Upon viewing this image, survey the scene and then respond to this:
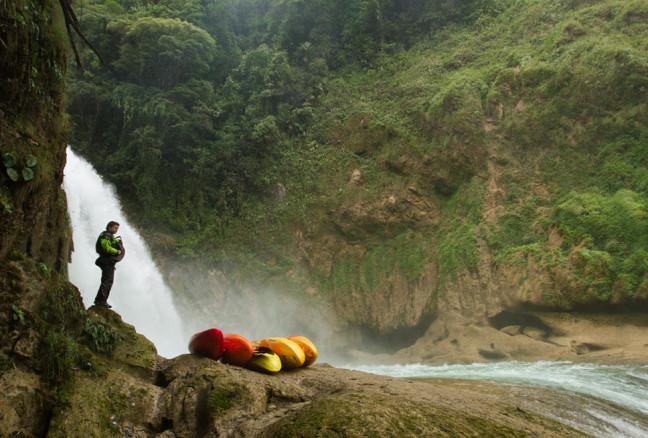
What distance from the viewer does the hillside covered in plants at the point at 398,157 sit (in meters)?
15.6

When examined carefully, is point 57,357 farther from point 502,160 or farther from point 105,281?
point 502,160

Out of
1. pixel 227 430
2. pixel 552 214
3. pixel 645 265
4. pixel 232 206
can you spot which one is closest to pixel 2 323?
pixel 227 430

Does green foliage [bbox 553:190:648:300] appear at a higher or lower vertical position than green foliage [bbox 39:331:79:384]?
higher

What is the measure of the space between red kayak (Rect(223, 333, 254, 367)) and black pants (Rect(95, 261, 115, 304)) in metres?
2.07

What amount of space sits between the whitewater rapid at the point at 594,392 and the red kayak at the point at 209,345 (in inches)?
144

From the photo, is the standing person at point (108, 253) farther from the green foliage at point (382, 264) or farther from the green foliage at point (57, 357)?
the green foliage at point (382, 264)

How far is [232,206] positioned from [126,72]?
859cm

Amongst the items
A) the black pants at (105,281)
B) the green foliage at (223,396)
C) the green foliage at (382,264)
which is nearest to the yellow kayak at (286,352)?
the green foliage at (223,396)

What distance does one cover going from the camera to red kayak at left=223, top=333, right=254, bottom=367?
5.26 m

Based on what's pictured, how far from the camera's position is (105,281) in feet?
21.3

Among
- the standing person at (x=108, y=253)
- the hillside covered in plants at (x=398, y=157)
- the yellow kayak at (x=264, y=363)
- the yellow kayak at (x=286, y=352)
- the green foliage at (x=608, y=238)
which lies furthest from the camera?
the hillside covered in plants at (x=398, y=157)

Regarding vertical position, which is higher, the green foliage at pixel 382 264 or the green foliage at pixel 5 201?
the green foliage at pixel 382 264

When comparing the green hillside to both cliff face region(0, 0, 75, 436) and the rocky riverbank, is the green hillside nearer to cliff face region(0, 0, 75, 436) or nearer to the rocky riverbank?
the rocky riverbank

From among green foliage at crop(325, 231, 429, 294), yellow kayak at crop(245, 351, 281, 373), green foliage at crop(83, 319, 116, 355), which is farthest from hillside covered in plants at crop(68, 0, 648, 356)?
green foliage at crop(83, 319, 116, 355)
